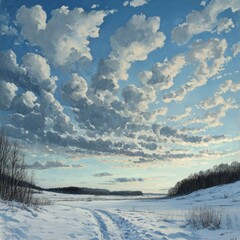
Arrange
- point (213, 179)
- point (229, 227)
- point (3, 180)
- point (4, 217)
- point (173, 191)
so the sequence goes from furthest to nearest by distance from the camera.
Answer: point (173, 191), point (213, 179), point (3, 180), point (229, 227), point (4, 217)

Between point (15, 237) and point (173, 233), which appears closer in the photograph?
point (15, 237)

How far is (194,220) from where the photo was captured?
730 inches

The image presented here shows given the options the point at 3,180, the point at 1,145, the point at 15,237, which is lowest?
the point at 15,237

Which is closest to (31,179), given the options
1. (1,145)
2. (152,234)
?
(1,145)

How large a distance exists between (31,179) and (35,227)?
2316 cm

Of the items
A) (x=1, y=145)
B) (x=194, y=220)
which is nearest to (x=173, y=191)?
(x=1, y=145)

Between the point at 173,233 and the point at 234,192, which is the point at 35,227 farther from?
the point at 234,192

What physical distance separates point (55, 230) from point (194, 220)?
790 cm

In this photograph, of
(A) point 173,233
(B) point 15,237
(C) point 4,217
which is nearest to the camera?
(B) point 15,237

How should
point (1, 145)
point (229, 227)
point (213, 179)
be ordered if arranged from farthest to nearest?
point (213, 179)
point (1, 145)
point (229, 227)

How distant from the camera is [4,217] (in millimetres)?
14039

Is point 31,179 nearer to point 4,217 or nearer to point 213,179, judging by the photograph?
point 4,217

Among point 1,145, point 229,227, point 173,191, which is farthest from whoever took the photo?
point 173,191

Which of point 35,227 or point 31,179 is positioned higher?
point 31,179
